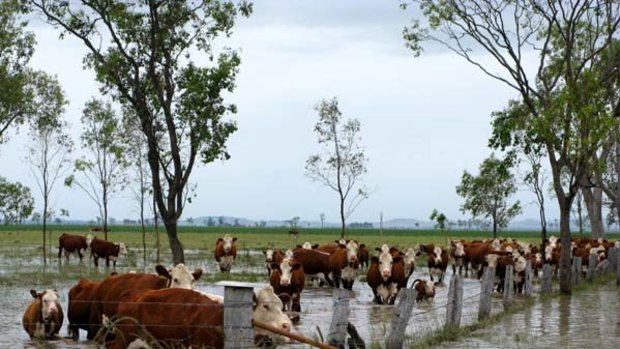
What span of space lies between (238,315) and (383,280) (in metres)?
16.3

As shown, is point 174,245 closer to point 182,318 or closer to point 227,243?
point 227,243

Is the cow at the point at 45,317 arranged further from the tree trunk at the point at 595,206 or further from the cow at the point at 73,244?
the tree trunk at the point at 595,206

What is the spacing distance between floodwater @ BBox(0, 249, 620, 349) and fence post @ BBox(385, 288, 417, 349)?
0.25 m

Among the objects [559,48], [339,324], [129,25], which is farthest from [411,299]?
[559,48]

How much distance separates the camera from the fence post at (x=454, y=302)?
17.4m

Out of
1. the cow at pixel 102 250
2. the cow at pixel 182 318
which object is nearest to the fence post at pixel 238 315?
the cow at pixel 182 318

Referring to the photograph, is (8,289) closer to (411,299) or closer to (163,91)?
(163,91)

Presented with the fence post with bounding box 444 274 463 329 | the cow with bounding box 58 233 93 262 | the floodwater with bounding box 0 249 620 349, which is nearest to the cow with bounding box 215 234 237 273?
the floodwater with bounding box 0 249 620 349

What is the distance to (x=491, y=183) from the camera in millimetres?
65375

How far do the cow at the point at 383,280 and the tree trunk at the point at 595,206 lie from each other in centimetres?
2889

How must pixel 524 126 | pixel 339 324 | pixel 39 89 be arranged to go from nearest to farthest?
pixel 339 324
pixel 524 126
pixel 39 89

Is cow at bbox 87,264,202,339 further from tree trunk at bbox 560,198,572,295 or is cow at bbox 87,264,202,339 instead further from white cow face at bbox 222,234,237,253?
white cow face at bbox 222,234,237,253

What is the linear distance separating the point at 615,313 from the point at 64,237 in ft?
93.7

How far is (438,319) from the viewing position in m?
21.2
